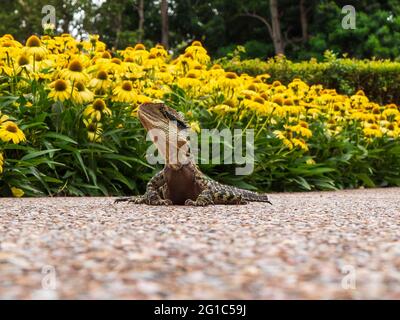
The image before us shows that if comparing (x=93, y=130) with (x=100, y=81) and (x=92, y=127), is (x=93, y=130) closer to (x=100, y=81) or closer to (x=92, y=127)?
(x=92, y=127)

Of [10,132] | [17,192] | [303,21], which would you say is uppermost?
[303,21]

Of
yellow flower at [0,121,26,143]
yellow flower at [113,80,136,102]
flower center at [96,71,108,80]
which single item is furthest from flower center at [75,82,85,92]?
yellow flower at [0,121,26,143]

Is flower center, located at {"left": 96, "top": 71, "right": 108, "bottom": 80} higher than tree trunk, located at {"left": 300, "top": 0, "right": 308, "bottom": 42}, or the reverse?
tree trunk, located at {"left": 300, "top": 0, "right": 308, "bottom": 42}

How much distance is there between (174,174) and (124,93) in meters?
2.02

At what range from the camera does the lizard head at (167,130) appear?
3999mm

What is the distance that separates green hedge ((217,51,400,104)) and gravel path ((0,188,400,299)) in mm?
8952

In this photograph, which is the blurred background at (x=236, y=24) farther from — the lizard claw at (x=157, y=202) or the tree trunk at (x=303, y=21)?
the lizard claw at (x=157, y=202)

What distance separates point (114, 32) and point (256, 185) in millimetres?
20692

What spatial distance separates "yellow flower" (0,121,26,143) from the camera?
205 inches

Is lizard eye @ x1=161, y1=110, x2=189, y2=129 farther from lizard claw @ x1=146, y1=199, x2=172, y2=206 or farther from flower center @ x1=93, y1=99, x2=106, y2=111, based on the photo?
flower center @ x1=93, y1=99, x2=106, y2=111

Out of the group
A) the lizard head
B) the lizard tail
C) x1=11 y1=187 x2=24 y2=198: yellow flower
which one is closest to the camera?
the lizard head

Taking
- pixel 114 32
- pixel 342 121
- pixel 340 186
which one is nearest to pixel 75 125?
pixel 340 186

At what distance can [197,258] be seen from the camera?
2.12 metres

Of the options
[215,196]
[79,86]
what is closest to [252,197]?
[215,196]
